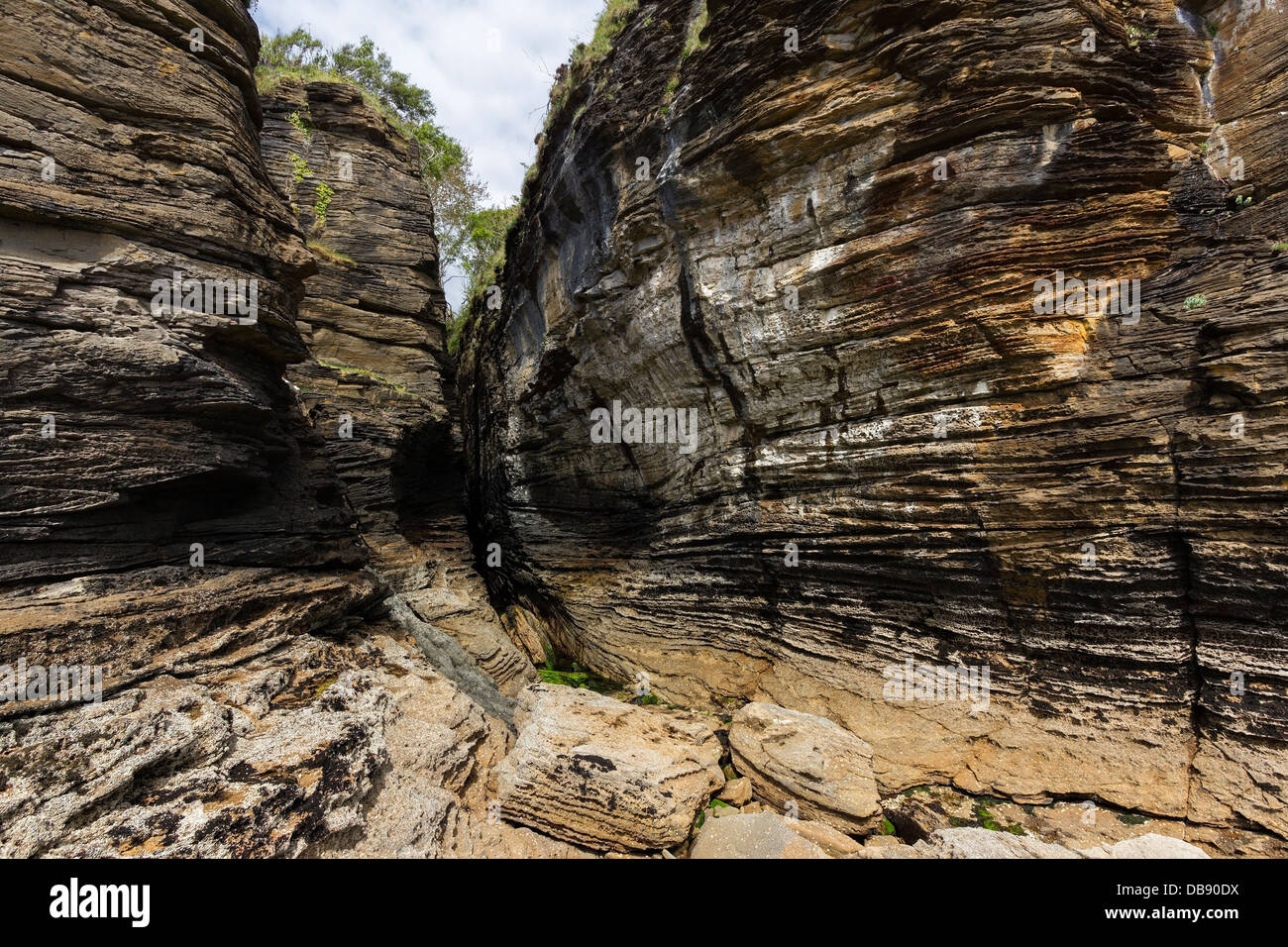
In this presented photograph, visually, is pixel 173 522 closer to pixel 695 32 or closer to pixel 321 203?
pixel 695 32

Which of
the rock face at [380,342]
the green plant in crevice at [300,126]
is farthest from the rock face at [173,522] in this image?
the green plant in crevice at [300,126]

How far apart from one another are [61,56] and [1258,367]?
15754 mm

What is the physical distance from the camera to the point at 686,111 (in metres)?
10.1

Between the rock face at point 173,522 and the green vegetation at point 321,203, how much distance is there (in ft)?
27.3

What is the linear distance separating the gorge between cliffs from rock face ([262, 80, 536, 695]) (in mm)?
5751

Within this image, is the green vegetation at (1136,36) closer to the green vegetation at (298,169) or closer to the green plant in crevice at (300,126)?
the green vegetation at (298,169)

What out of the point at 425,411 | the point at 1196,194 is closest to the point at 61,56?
the point at 425,411

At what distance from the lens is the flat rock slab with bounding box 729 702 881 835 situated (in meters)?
7.38

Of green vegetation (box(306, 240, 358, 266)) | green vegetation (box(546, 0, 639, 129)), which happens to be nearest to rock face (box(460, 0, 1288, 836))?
green vegetation (box(546, 0, 639, 129))

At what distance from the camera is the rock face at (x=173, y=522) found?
5488 millimetres

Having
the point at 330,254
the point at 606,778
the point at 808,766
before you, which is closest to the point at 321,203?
the point at 330,254

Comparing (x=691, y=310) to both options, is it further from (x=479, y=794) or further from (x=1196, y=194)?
(x=479, y=794)

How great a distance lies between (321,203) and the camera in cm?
1852

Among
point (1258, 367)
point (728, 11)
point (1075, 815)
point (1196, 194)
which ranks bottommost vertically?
point (1075, 815)
